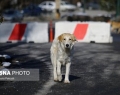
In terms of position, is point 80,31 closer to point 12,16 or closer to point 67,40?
point 67,40

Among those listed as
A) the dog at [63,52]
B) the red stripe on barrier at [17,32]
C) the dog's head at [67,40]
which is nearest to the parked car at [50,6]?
the red stripe on barrier at [17,32]

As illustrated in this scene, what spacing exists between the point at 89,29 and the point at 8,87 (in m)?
12.4

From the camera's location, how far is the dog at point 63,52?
406 inches

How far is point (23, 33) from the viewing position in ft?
71.3

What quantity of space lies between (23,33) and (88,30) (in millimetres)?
3364

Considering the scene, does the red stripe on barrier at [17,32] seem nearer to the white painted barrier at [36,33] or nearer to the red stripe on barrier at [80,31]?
the white painted barrier at [36,33]

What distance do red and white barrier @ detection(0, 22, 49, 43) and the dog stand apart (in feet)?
35.9

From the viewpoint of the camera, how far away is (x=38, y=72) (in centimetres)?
1227

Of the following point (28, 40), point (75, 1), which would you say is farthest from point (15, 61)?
point (75, 1)

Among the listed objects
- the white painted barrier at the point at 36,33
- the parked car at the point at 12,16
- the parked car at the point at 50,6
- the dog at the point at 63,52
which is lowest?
the parked car at the point at 50,6

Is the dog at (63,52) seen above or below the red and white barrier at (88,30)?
above

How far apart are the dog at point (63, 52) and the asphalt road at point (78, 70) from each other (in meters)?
0.29

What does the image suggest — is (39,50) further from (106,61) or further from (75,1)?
(75,1)

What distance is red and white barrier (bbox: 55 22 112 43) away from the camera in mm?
21859
